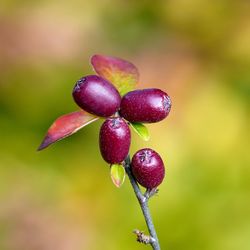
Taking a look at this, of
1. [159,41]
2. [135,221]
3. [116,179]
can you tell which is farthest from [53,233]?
[116,179]

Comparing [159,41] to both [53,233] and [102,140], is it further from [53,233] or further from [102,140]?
[102,140]

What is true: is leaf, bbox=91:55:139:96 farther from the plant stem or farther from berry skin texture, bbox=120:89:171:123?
the plant stem

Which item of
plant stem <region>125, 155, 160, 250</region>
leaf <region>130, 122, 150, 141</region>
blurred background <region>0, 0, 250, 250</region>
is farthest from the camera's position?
blurred background <region>0, 0, 250, 250</region>

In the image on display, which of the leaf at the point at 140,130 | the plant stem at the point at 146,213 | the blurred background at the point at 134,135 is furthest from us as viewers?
the blurred background at the point at 134,135

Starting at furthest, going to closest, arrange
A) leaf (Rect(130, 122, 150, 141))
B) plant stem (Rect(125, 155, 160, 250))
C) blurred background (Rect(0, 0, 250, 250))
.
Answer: blurred background (Rect(0, 0, 250, 250)), leaf (Rect(130, 122, 150, 141)), plant stem (Rect(125, 155, 160, 250))

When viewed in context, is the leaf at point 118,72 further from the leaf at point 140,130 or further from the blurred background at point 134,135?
the blurred background at point 134,135

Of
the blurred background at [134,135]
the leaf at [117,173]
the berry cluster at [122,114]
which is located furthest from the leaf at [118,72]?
the blurred background at [134,135]

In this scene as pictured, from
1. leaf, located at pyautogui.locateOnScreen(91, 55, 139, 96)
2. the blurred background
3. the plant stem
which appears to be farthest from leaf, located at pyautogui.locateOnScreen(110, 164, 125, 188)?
the blurred background
